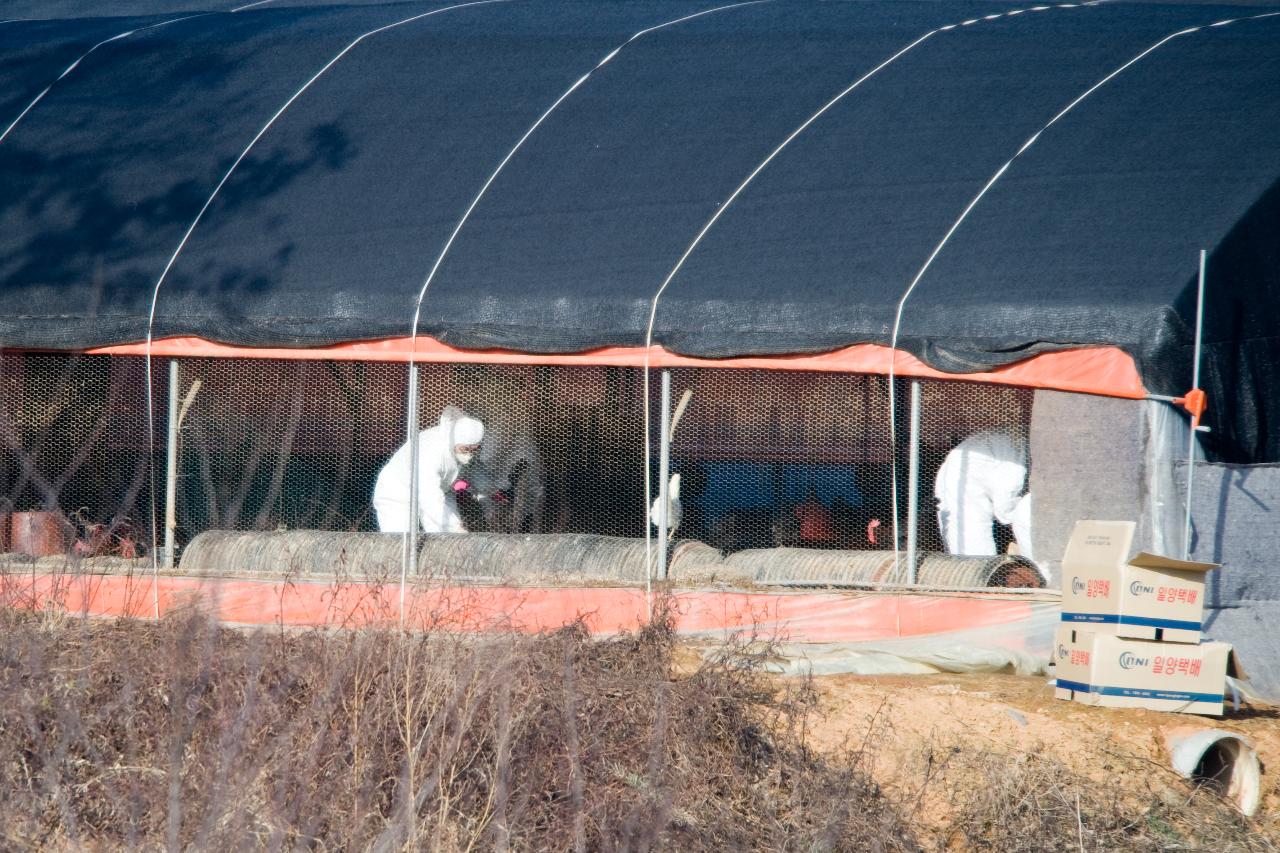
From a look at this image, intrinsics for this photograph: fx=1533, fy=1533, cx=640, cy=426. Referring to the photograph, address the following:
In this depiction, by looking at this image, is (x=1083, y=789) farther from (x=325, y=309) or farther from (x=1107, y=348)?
(x=325, y=309)

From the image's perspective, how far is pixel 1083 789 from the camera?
654 centimetres

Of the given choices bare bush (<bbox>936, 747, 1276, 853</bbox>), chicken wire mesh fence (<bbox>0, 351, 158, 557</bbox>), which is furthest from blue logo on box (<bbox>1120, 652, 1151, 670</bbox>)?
chicken wire mesh fence (<bbox>0, 351, 158, 557</bbox>)

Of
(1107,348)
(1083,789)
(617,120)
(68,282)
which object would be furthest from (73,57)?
(1083,789)

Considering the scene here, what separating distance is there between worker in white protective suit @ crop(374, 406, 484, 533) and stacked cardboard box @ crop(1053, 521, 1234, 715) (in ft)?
12.8

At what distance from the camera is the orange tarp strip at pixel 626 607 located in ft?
27.5

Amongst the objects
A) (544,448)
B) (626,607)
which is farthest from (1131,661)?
(544,448)

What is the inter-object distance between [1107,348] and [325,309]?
187 inches

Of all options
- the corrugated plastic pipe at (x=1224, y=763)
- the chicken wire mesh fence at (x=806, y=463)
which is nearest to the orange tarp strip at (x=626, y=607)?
the chicken wire mesh fence at (x=806, y=463)

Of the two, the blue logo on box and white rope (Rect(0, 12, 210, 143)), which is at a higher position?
white rope (Rect(0, 12, 210, 143))

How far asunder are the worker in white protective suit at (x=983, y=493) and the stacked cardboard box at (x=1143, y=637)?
1.31 m

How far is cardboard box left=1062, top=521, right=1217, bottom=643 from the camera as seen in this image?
286 inches

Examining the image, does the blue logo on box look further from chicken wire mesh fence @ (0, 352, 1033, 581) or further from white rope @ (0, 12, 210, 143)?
white rope @ (0, 12, 210, 143)

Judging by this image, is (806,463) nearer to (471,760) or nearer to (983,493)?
(983,493)

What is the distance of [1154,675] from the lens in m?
7.29
